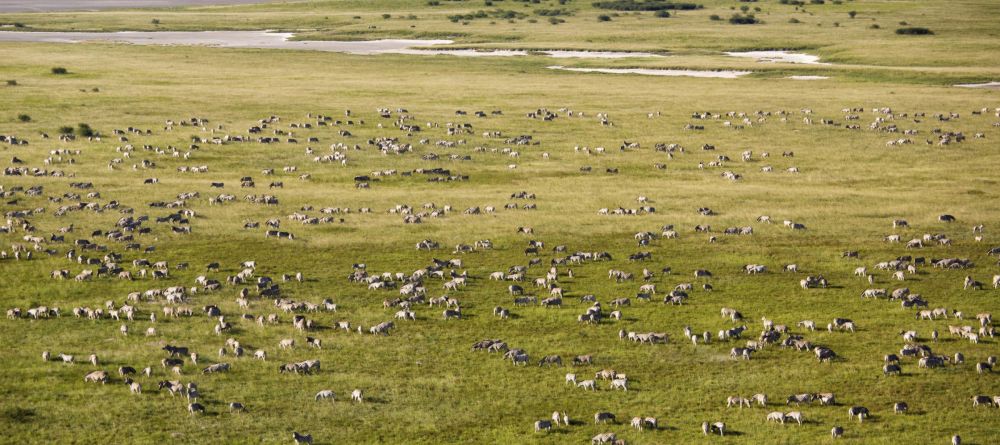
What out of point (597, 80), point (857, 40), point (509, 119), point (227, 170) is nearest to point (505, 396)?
point (227, 170)

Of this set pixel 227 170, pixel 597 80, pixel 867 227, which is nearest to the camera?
pixel 867 227

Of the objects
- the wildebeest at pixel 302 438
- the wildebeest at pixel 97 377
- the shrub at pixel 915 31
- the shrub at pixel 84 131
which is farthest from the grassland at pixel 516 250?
the shrub at pixel 915 31

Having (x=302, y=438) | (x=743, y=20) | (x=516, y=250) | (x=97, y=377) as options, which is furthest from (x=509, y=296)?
(x=743, y=20)

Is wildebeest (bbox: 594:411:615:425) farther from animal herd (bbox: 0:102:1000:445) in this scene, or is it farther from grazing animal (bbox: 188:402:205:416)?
grazing animal (bbox: 188:402:205:416)

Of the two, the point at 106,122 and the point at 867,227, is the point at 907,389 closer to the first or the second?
the point at 867,227

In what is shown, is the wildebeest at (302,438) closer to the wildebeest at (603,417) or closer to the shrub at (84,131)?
the wildebeest at (603,417)

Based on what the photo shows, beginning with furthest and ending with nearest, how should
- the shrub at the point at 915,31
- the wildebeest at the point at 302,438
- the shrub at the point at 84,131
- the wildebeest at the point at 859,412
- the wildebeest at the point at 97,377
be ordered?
the shrub at the point at 915,31 < the shrub at the point at 84,131 < the wildebeest at the point at 97,377 < the wildebeest at the point at 859,412 < the wildebeest at the point at 302,438

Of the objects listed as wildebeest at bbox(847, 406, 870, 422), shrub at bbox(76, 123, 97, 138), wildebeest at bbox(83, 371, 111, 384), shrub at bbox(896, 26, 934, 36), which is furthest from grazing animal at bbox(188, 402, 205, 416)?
shrub at bbox(896, 26, 934, 36)

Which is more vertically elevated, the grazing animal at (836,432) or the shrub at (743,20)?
the shrub at (743,20)

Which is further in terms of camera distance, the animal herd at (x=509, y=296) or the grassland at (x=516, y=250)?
the animal herd at (x=509, y=296)
